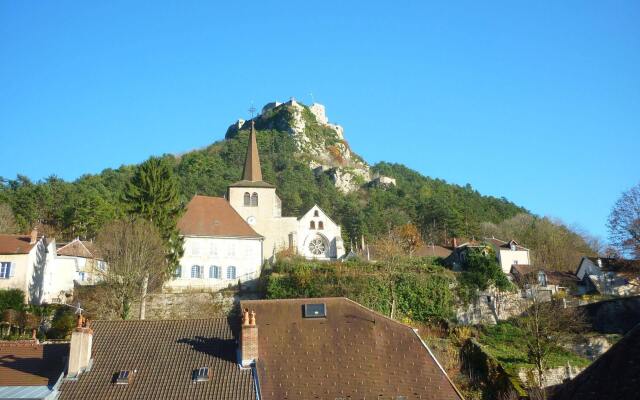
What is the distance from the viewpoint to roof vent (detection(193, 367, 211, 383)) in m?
18.4

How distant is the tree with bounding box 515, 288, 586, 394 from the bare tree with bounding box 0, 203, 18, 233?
139ft

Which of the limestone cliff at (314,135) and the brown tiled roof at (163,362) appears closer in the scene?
the brown tiled roof at (163,362)

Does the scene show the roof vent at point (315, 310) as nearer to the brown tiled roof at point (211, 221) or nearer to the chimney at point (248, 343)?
the chimney at point (248, 343)

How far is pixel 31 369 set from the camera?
64.1 ft

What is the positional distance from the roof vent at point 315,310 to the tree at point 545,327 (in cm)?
1180

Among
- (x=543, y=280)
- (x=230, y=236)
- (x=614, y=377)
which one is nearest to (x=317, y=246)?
(x=230, y=236)

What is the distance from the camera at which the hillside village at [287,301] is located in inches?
747

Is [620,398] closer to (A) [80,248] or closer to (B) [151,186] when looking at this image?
(B) [151,186]

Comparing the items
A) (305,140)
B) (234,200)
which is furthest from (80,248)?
(305,140)

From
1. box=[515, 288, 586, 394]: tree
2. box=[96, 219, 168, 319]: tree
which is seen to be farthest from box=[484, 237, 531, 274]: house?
box=[96, 219, 168, 319]: tree

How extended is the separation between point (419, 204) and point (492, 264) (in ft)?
134

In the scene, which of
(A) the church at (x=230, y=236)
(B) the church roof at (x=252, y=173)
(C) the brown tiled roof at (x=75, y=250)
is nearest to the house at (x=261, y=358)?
(A) the church at (x=230, y=236)

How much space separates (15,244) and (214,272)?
13218 millimetres

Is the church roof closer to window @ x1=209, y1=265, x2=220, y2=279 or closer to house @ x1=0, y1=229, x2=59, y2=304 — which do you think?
window @ x1=209, y1=265, x2=220, y2=279
